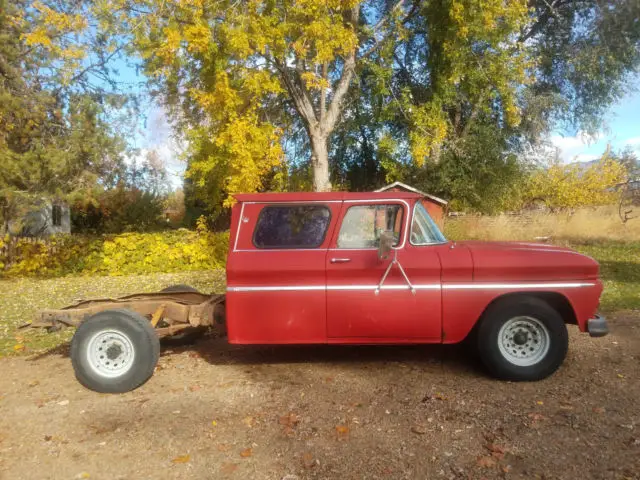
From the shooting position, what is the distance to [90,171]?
54.4 ft

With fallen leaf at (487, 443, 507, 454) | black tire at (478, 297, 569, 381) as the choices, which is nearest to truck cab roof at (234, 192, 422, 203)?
black tire at (478, 297, 569, 381)

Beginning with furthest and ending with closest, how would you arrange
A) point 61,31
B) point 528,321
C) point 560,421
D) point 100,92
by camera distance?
point 100,92 → point 61,31 → point 528,321 → point 560,421

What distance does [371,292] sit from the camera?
525cm

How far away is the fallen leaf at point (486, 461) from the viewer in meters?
3.62

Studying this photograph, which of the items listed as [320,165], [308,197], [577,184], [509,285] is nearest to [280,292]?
[308,197]

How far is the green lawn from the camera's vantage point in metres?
8.21

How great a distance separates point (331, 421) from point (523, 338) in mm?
Result: 2029

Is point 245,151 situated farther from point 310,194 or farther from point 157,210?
point 157,210

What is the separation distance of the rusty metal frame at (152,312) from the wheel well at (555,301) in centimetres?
280

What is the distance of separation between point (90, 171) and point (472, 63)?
Result: 1438 cm

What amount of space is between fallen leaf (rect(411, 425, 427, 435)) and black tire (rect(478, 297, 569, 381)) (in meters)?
1.24

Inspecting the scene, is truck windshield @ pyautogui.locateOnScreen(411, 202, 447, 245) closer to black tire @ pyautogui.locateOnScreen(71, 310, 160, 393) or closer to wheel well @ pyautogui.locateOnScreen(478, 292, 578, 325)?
wheel well @ pyautogui.locateOnScreen(478, 292, 578, 325)

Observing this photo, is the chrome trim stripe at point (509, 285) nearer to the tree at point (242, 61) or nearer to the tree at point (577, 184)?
the tree at point (242, 61)

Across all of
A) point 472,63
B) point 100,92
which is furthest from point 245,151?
point 472,63
